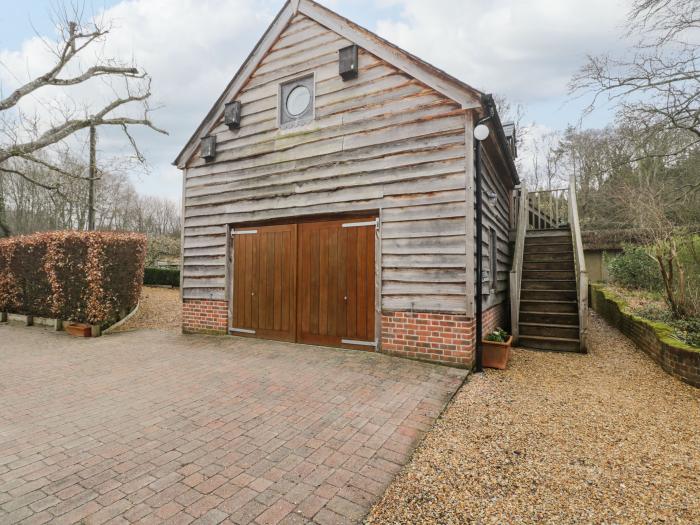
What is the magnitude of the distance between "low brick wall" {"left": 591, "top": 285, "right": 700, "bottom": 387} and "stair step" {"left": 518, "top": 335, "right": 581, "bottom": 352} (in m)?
1.07

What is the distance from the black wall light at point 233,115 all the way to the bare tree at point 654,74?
973cm

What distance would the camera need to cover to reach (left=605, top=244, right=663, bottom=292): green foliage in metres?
10.1

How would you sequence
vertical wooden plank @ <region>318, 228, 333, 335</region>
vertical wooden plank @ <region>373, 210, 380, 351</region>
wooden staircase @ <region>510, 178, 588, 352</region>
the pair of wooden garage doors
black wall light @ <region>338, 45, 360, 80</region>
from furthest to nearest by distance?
wooden staircase @ <region>510, 178, 588, 352</region>, vertical wooden plank @ <region>318, 228, 333, 335</region>, black wall light @ <region>338, 45, 360, 80</region>, the pair of wooden garage doors, vertical wooden plank @ <region>373, 210, 380, 351</region>

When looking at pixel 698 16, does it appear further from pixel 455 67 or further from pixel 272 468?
pixel 272 468

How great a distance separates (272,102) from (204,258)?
3.69 metres

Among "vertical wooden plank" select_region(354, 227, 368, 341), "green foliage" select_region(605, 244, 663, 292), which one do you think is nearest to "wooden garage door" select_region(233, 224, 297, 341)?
"vertical wooden plank" select_region(354, 227, 368, 341)

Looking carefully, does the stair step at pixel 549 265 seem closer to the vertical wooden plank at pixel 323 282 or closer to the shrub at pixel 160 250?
the vertical wooden plank at pixel 323 282

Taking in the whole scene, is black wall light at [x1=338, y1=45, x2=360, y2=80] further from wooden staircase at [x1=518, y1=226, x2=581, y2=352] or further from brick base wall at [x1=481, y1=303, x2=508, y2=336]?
wooden staircase at [x1=518, y1=226, x2=581, y2=352]

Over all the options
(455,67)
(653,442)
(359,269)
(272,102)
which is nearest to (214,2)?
(272,102)

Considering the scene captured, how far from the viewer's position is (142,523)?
2.11m

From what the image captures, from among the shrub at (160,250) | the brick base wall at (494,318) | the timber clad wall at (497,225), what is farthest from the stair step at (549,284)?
the shrub at (160,250)

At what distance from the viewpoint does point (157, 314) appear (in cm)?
1062

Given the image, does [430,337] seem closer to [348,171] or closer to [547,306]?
[348,171]

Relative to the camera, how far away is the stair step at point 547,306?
277 inches
